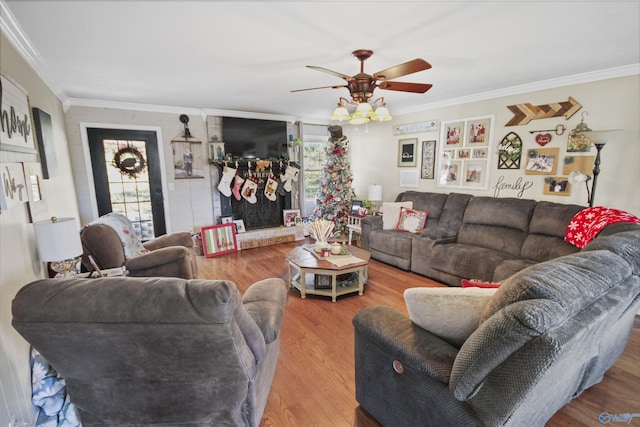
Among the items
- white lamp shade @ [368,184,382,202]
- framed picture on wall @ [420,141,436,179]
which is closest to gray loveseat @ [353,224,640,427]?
framed picture on wall @ [420,141,436,179]

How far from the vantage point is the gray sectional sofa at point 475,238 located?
9.86 ft

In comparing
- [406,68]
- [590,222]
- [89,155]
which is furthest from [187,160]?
[590,222]

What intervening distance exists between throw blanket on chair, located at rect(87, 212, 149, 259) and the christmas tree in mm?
3100

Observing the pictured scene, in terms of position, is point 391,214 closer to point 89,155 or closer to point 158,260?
point 158,260

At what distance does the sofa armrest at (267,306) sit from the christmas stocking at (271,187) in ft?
11.8

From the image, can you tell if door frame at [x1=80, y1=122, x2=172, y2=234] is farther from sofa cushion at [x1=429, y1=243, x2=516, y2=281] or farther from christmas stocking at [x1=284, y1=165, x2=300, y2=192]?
sofa cushion at [x1=429, y1=243, x2=516, y2=281]

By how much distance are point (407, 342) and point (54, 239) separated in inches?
83.8

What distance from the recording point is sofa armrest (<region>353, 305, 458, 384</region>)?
1.17 metres

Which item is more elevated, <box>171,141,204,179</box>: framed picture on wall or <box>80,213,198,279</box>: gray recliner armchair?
<box>171,141,204,179</box>: framed picture on wall

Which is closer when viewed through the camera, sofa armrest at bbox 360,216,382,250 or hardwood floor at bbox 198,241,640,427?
hardwood floor at bbox 198,241,640,427

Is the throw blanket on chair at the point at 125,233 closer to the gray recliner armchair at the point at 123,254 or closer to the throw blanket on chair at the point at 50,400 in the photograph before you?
the gray recliner armchair at the point at 123,254

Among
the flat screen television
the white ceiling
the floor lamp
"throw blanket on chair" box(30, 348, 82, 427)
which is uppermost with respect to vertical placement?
the white ceiling

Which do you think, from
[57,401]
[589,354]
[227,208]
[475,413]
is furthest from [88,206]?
[589,354]

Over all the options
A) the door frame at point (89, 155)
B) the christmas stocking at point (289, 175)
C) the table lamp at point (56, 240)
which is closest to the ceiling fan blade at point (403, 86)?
the table lamp at point (56, 240)
